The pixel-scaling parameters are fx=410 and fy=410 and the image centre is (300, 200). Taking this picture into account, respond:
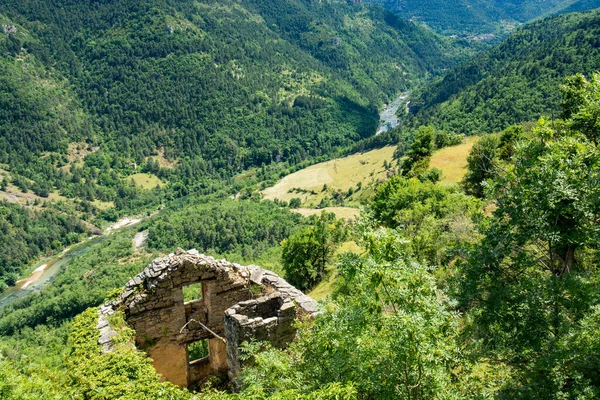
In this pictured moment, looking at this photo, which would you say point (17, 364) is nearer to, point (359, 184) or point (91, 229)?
point (359, 184)

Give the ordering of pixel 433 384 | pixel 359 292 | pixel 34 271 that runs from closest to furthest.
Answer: pixel 433 384 < pixel 359 292 < pixel 34 271

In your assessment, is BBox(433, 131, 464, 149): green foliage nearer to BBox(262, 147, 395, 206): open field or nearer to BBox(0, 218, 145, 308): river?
BBox(262, 147, 395, 206): open field

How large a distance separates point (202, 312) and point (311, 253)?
A: 96.1ft

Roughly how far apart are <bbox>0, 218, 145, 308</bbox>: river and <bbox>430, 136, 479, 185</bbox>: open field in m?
118

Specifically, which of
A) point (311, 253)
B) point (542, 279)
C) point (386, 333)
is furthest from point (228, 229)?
point (386, 333)

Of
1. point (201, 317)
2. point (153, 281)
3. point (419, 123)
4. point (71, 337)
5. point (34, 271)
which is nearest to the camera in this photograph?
point (71, 337)

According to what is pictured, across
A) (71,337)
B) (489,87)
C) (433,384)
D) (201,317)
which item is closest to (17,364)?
(71,337)

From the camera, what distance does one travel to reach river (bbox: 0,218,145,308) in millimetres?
140875

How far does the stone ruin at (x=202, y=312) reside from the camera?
680 inches

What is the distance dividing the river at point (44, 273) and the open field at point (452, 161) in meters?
118

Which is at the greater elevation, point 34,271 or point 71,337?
point 71,337

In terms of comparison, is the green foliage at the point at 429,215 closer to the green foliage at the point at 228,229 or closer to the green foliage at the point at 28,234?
the green foliage at the point at 228,229

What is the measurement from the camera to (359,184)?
583 feet

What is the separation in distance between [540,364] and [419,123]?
653 feet
